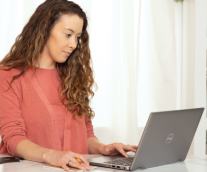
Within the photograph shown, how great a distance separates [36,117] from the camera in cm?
148

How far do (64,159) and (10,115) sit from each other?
42 centimetres

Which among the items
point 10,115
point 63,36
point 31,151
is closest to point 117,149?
point 31,151

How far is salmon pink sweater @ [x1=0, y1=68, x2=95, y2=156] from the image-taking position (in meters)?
1.35

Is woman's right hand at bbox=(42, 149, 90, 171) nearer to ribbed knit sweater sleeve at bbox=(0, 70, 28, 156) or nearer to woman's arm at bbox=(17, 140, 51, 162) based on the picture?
woman's arm at bbox=(17, 140, 51, 162)

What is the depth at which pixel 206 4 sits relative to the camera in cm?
278

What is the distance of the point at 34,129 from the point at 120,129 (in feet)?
3.11

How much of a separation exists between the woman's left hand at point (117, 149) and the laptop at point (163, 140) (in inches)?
5.8

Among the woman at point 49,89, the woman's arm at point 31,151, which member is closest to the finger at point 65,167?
the woman's arm at point 31,151

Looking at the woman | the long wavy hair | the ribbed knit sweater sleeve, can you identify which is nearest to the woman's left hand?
the woman

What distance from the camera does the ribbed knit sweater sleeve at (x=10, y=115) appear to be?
1.33 m

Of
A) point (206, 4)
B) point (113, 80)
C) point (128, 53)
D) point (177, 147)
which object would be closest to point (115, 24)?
point (128, 53)

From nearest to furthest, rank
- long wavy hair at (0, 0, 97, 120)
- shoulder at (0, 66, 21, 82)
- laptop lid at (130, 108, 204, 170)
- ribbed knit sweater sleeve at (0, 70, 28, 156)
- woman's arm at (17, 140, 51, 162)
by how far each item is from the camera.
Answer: laptop lid at (130, 108, 204, 170) → woman's arm at (17, 140, 51, 162) → ribbed knit sweater sleeve at (0, 70, 28, 156) → shoulder at (0, 66, 21, 82) → long wavy hair at (0, 0, 97, 120)

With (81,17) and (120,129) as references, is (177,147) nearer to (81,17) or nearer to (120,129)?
(81,17)

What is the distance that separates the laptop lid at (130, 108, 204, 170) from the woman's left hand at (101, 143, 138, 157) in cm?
22
